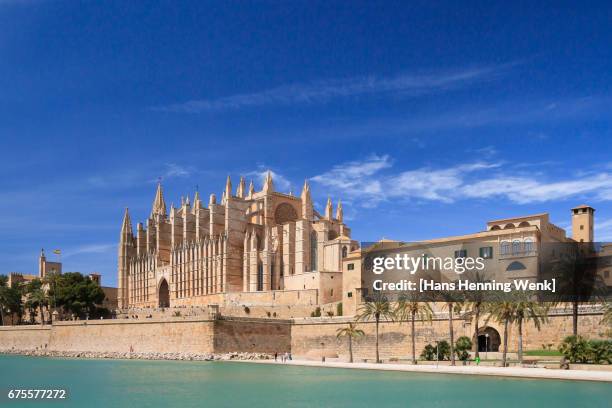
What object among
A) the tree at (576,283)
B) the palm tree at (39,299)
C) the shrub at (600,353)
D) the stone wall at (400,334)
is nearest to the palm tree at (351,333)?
the stone wall at (400,334)

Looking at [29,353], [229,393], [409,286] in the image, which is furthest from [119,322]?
[229,393]

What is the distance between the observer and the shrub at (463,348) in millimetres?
37812

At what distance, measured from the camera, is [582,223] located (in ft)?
192

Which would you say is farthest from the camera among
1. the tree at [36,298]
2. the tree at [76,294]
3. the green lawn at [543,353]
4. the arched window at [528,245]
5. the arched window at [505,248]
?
the tree at [36,298]

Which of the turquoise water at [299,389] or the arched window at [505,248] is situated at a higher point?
the arched window at [505,248]

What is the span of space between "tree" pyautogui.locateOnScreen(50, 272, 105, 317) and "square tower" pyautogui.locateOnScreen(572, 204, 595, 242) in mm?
48635

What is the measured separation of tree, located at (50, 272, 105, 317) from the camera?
250 feet

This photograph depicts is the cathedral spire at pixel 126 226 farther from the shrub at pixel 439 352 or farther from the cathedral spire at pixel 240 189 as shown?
the shrub at pixel 439 352

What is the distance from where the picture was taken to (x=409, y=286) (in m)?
45.4

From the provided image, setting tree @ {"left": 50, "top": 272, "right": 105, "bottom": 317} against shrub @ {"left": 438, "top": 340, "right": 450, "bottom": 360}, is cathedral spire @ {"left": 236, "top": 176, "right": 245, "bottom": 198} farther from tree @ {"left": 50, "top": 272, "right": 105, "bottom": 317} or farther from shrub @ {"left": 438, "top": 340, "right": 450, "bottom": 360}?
shrub @ {"left": 438, "top": 340, "right": 450, "bottom": 360}

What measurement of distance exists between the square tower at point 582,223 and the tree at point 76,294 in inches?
1915

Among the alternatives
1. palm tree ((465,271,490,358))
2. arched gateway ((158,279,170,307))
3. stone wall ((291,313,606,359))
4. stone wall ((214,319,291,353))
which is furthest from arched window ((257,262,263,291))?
palm tree ((465,271,490,358))

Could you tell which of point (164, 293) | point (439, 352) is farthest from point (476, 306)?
point (164, 293)

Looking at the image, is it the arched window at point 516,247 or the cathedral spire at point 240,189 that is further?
the cathedral spire at point 240,189
